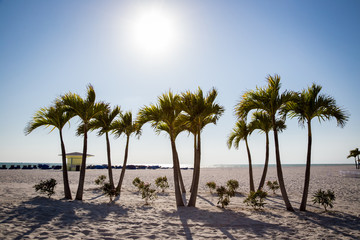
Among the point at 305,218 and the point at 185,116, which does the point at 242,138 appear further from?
the point at 305,218

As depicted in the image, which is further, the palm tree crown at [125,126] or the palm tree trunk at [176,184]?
the palm tree crown at [125,126]

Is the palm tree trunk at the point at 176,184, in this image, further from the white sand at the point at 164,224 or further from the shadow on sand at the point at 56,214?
the shadow on sand at the point at 56,214

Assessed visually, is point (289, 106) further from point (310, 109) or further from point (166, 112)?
point (166, 112)

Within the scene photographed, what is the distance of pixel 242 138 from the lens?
14.6 meters

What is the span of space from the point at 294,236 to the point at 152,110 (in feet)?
20.7

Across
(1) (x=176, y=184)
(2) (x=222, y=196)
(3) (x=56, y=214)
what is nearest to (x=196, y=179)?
(1) (x=176, y=184)

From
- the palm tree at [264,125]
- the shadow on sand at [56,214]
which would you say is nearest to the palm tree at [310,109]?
the palm tree at [264,125]

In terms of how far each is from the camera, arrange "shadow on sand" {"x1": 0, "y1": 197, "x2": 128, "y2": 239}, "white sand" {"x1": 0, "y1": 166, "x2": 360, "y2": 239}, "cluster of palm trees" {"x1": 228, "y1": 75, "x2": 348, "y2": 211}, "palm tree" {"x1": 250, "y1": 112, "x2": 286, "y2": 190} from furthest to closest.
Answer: "palm tree" {"x1": 250, "y1": 112, "x2": 286, "y2": 190}
"cluster of palm trees" {"x1": 228, "y1": 75, "x2": 348, "y2": 211}
"shadow on sand" {"x1": 0, "y1": 197, "x2": 128, "y2": 239}
"white sand" {"x1": 0, "y1": 166, "x2": 360, "y2": 239}

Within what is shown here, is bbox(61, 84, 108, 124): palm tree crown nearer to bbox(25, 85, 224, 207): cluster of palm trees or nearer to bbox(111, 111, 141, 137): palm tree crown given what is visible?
bbox(25, 85, 224, 207): cluster of palm trees

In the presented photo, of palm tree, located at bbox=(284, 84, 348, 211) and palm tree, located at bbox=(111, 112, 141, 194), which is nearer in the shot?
palm tree, located at bbox=(284, 84, 348, 211)

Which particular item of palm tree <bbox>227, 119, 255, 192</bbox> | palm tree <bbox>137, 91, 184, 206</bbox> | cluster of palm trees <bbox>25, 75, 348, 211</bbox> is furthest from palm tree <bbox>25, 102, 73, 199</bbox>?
palm tree <bbox>227, 119, 255, 192</bbox>

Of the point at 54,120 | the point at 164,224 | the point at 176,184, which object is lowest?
the point at 164,224

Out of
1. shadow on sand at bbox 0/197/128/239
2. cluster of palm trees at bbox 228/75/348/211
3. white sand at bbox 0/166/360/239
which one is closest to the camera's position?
white sand at bbox 0/166/360/239

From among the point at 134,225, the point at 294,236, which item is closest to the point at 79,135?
the point at 134,225
